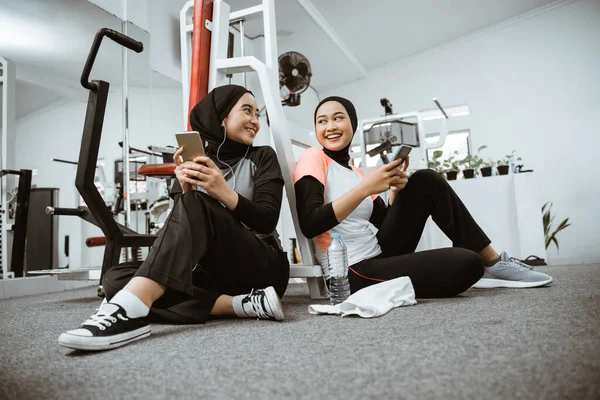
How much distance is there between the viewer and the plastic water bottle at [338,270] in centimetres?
165

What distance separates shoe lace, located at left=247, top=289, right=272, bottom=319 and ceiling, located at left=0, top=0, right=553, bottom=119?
3.21 metres

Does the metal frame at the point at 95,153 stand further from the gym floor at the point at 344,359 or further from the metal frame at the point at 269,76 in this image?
the gym floor at the point at 344,359

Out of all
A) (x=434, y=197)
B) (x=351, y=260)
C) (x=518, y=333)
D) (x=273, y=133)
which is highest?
(x=273, y=133)

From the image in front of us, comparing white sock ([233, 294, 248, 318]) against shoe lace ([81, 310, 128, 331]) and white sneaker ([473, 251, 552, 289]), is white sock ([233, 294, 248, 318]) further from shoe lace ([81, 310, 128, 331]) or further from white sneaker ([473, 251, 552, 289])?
white sneaker ([473, 251, 552, 289])

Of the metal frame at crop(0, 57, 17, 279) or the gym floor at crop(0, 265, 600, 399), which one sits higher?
the metal frame at crop(0, 57, 17, 279)

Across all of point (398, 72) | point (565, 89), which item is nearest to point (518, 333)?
point (565, 89)

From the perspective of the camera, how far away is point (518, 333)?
94 cm

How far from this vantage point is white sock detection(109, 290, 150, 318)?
3.52 ft

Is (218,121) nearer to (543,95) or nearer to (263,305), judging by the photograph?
(263,305)

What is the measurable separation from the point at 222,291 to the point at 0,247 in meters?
2.78

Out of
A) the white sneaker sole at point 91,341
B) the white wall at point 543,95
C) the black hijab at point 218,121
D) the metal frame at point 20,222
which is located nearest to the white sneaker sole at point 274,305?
the white sneaker sole at point 91,341

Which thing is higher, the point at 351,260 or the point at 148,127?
the point at 148,127

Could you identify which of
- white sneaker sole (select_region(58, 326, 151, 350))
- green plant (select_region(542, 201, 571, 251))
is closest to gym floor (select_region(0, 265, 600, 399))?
white sneaker sole (select_region(58, 326, 151, 350))

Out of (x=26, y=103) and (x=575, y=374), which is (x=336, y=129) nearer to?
(x=575, y=374)
